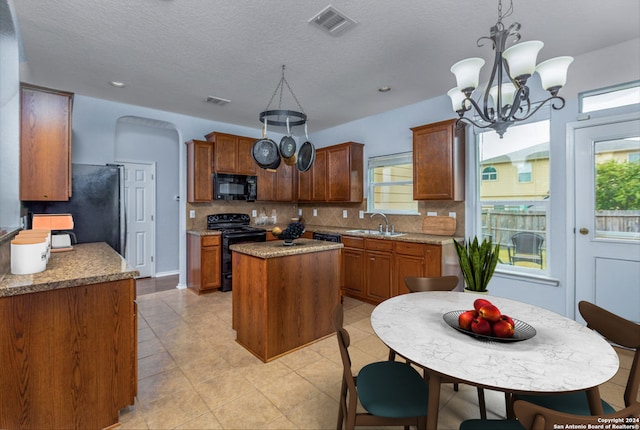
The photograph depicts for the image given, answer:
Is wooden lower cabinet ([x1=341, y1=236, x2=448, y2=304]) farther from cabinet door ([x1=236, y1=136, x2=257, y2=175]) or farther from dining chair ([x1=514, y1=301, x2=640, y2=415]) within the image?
cabinet door ([x1=236, y1=136, x2=257, y2=175])

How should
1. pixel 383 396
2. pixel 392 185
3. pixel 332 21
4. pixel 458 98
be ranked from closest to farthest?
pixel 383 396
pixel 458 98
pixel 332 21
pixel 392 185

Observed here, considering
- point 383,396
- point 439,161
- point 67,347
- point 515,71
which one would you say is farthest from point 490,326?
point 439,161

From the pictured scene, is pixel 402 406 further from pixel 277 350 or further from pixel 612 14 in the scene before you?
pixel 612 14

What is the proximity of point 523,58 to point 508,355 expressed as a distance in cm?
147

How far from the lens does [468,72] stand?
5.95ft

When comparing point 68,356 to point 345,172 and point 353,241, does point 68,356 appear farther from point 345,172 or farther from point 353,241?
point 345,172

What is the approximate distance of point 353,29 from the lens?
2436mm

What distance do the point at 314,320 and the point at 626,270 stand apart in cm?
289

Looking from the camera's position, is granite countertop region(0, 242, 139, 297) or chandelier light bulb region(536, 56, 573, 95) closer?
granite countertop region(0, 242, 139, 297)

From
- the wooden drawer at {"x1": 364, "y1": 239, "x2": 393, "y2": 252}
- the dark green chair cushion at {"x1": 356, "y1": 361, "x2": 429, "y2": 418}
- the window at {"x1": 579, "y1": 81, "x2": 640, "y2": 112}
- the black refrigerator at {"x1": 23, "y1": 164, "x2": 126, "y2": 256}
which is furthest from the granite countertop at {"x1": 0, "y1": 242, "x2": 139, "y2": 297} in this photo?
the window at {"x1": 579, "y1": 81, "x2": 640, "y2": 112}

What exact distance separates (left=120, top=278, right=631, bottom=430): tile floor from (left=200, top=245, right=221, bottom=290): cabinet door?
113 cm

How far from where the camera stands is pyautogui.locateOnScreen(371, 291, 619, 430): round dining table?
0.98m

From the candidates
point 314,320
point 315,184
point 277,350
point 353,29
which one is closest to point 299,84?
point 353,29

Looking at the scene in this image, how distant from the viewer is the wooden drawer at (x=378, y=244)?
3.87 meters
